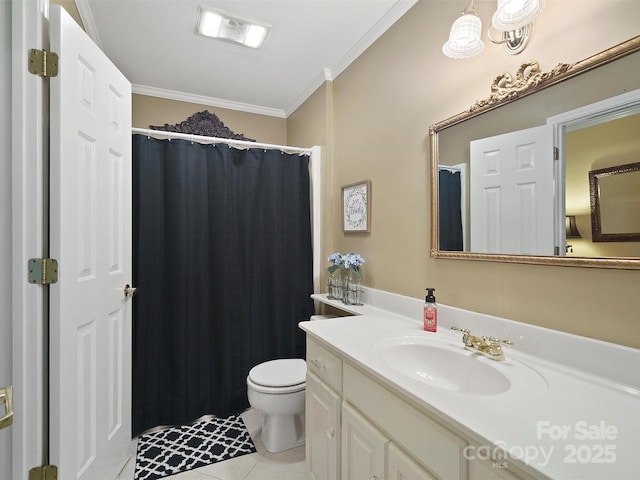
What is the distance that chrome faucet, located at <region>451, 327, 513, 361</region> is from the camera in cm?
106

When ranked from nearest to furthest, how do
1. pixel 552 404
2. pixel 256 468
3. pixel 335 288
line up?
pixel 552 404, pixel 256 468, pixel 335 288

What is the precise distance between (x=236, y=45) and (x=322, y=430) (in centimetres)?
226

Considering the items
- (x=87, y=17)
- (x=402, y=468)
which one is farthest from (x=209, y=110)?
(x=402, y=468)

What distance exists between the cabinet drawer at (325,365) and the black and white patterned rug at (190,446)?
33.8 inches

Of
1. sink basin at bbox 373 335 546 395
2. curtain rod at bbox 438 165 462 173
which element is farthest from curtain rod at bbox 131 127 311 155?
sink basin at bbox 373 335 546 395

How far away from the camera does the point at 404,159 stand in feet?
5.55

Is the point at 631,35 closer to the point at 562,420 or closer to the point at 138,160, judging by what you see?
the point at 562,420

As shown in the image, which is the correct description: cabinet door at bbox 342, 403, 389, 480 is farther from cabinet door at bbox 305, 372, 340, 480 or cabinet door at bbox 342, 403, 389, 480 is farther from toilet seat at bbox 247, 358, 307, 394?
toilet seat at bbox 247, 358, 307, 394

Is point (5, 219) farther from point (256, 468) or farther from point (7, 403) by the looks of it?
point (256, 468)

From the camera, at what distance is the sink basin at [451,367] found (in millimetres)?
954

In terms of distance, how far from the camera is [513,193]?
118cm

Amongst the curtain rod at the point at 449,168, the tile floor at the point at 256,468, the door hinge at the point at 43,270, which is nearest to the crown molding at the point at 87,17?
the door hinge at the point at 43,270

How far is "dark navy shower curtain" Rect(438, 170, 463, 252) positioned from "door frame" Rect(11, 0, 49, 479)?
5.16 feet

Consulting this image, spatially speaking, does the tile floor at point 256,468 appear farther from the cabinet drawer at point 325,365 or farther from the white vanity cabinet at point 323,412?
the cabinet drawer at point 325,365
